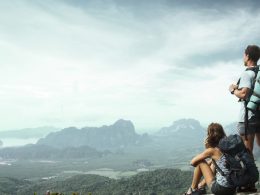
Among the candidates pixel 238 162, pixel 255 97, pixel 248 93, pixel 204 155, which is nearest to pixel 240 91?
pixel 248 93

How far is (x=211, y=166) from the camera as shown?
915cm

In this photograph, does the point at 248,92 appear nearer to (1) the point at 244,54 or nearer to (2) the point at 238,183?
(1) the point at 244,54

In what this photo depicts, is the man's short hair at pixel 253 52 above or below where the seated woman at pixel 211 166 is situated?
above

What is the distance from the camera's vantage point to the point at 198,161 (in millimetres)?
8734

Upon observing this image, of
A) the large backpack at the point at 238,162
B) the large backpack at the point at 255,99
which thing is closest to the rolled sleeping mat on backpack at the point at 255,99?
the large backpack at the point at 255,99

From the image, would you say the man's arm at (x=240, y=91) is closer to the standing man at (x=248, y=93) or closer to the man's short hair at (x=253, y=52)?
the standing man at (x=248, y=93)

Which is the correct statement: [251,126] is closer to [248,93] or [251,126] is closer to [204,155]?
[248,93]

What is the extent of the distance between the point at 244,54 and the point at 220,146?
2.29 m

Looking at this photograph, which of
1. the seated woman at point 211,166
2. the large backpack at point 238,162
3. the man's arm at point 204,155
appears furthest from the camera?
the man's arm at point 204,155

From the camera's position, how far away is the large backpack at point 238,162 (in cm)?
772

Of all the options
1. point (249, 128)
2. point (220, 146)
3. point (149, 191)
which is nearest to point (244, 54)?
point (249, 128)

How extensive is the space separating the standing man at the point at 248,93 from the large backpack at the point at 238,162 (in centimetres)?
55

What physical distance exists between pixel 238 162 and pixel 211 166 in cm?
143

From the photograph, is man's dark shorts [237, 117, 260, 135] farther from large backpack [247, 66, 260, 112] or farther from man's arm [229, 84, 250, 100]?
man's arm [229, 84, 250, 100]
